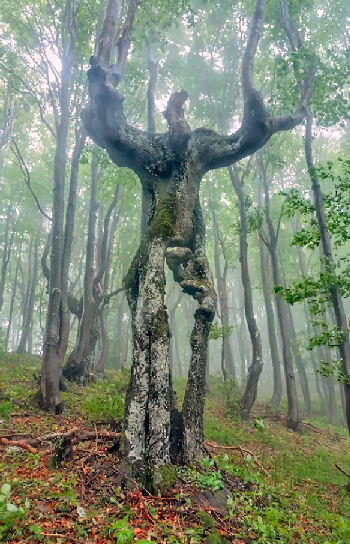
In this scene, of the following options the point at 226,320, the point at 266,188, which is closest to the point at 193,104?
the point at 266,188

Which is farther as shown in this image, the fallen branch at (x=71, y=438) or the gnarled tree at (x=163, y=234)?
the fallen branch at (x=71, y=438)

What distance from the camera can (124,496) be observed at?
5.06m

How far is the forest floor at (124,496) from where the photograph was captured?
13.9 ft

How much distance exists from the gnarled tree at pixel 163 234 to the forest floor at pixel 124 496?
614 mm

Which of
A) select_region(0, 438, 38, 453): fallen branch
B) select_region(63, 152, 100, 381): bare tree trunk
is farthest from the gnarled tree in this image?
select_region(63, 152, 100, 381): bare tree trunk

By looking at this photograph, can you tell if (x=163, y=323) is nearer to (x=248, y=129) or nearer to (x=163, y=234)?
(x=163, y=234)

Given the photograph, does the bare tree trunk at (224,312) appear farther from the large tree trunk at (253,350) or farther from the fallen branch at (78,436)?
the fallen branch at (78,436)

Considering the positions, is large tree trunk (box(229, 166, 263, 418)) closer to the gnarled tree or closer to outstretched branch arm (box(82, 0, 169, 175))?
the gnarled tree

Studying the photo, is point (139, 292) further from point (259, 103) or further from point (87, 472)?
point (259, 103)

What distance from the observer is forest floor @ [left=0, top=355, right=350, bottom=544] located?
13.9 ft

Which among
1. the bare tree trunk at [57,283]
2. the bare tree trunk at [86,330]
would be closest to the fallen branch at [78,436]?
the bare tree trunk at [57,283]

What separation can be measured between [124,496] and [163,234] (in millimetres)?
4420

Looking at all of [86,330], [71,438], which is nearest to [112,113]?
[71,438]

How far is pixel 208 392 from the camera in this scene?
18875 millimetres
